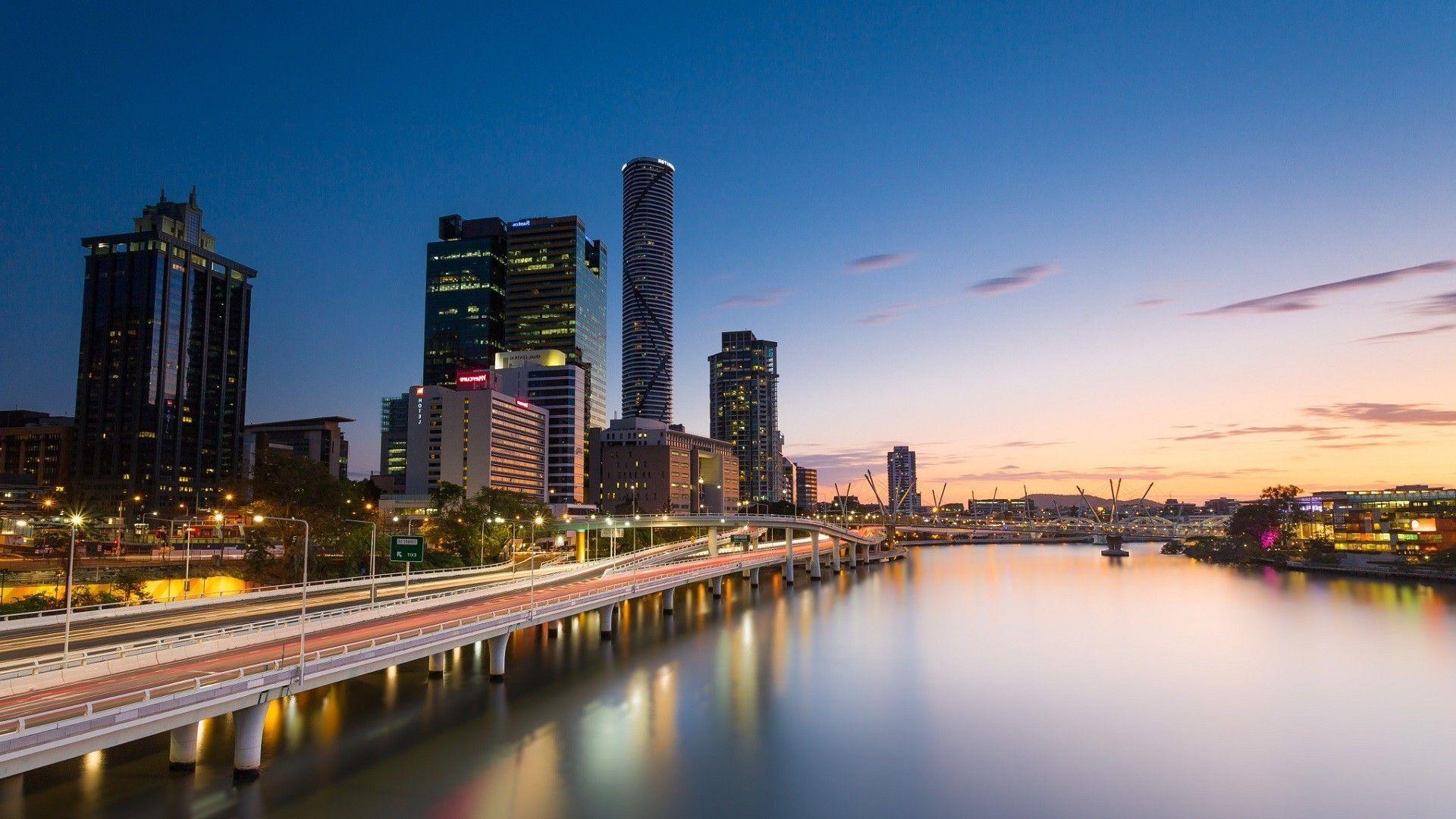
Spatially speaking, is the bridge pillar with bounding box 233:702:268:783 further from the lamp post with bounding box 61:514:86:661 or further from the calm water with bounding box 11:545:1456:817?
the lamp post with bounding box 61:514:86:661

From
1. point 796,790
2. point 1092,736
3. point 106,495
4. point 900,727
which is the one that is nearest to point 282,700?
point 796,790

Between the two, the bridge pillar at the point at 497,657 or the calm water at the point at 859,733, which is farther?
the bridge pillar at the point at 497,657

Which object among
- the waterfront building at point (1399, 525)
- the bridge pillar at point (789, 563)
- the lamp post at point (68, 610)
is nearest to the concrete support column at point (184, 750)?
the lamp post at point (68, 610)

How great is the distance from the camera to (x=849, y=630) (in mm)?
85500

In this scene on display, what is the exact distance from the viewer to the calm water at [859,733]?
34312 millimetres

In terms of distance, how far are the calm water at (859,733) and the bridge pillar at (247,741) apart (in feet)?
2.15

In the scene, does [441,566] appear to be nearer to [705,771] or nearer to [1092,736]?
[705,771]

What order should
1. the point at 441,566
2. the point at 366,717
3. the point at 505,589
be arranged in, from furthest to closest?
the point at 441,566 < the point at 505,589 < the point at 366,717

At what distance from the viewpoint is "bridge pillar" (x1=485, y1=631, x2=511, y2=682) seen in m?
55.0

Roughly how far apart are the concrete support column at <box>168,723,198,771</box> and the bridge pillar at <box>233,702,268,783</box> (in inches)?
78.3

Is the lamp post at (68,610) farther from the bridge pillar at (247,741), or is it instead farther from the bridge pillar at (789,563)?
the bridge pillar at (789,563)

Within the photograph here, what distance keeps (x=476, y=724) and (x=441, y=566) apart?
2313 inches

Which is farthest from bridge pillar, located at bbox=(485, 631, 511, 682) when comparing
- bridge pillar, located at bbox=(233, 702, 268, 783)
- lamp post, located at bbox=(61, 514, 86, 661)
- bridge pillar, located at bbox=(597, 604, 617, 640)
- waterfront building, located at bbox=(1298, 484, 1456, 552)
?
waterfront building, located at bbox=(1298, 484, 1456, 552)

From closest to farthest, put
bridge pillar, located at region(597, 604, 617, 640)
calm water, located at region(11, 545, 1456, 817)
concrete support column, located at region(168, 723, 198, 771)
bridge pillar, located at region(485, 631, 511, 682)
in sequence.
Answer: concrete support column, located at region(168, 723, 198, 771) → calm water, located at region(11, 545, 1456, 817) → bridge pillar, located at region(485, 631, 511, 682) → bridge pillar, located at region(597, 604, 617, 640)
